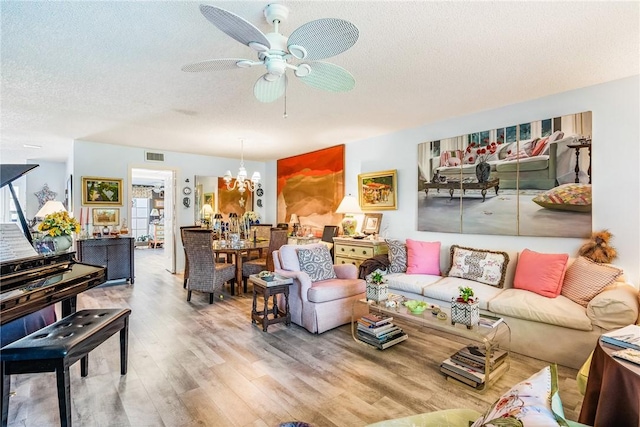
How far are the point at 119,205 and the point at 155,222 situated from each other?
20.2ft

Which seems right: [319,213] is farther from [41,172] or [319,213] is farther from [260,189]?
[41,172]

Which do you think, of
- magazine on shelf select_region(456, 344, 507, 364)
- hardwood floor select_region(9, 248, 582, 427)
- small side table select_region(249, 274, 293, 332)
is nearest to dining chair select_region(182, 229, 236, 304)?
hardwood floor select_region(9, 248, 582, 427)

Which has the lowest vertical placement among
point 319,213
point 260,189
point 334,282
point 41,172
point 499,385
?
point 499,385

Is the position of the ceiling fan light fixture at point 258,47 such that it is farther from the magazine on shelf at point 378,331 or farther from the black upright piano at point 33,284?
the magazine on shelf at point 378,331

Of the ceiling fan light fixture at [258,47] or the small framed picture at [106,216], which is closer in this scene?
the ceiling fan light fixture at [258,47]

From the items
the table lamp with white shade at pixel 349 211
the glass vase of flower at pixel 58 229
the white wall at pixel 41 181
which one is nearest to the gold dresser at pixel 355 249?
the table lamp with white shade at pixel 349 211

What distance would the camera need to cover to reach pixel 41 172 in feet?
26.2

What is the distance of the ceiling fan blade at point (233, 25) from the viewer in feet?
4.49

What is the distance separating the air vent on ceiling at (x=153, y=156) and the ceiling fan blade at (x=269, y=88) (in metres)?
4.75

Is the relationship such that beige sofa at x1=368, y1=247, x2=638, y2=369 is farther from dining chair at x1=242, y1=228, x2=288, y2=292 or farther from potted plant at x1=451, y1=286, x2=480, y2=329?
dining chair at x1=242, y1=228, x2=288, y2=292

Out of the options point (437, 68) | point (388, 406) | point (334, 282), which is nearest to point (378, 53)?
point (437, 68)

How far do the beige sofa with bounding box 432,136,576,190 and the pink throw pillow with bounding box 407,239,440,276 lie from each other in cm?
106

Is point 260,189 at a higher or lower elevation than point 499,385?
higher

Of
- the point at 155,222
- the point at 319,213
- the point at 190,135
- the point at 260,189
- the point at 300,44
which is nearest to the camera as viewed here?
the point at 300,44
